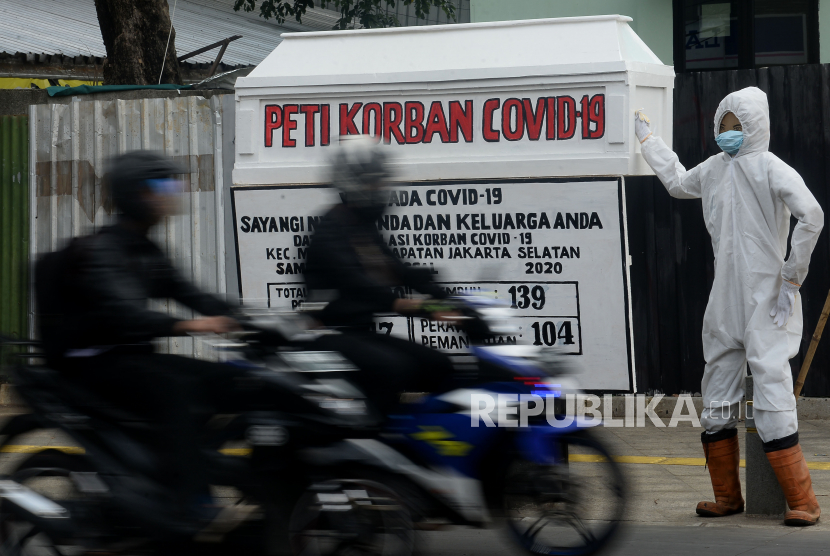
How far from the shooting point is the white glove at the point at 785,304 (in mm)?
5312

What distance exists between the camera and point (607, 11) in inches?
495

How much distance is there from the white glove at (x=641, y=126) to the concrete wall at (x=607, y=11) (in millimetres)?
5860

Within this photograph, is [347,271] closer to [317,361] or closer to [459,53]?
[317,361]

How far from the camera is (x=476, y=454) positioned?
4.25 meters

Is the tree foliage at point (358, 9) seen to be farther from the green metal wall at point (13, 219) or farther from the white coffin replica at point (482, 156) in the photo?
the white coffin replica at point (482, 156)

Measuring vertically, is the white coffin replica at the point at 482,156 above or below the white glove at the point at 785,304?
above

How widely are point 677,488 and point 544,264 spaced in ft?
5.86

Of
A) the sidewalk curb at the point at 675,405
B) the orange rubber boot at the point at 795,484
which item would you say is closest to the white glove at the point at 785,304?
the orange rubber boot at the point at 795,484

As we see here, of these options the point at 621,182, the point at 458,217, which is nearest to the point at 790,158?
the point at 621,182

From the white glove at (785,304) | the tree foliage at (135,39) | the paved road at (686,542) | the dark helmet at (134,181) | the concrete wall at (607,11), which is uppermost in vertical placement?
the concrete wall at (607,11)

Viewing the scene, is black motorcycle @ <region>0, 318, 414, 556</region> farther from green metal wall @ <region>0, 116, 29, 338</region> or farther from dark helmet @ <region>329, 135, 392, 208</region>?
green metal wall @ <region>0, 116, 29, 338</region>

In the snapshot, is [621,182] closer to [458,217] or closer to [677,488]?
[458,217]

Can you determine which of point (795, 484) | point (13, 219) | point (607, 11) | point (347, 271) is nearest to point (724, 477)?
point (795, 484)

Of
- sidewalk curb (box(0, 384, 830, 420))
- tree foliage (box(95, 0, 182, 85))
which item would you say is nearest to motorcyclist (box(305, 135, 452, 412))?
sidewalk curb (box(0, 384, 830, 420))
